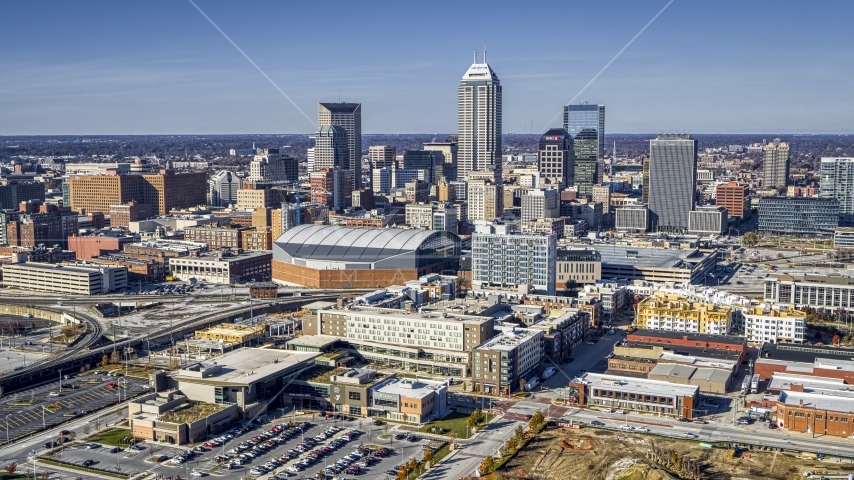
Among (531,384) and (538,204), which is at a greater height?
(538,204)

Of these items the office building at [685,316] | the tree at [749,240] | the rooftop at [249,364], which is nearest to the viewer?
the rooftop at [249,364]

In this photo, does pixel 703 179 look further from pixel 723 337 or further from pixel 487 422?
pixel 487 422

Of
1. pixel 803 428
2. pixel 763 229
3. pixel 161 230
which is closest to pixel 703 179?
pixel 763 229

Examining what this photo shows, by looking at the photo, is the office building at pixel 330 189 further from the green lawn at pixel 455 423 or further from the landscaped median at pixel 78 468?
the landscaped median at pixel 78 468

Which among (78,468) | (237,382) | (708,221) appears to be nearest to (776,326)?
(237,382)

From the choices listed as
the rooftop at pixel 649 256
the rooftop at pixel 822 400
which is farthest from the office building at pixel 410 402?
the rooftop at pixel 649 256

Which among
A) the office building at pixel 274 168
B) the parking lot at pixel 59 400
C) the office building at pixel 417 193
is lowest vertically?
the parking lot at pixel 59 400

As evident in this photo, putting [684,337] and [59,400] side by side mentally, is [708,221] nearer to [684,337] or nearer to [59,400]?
[684,337]
